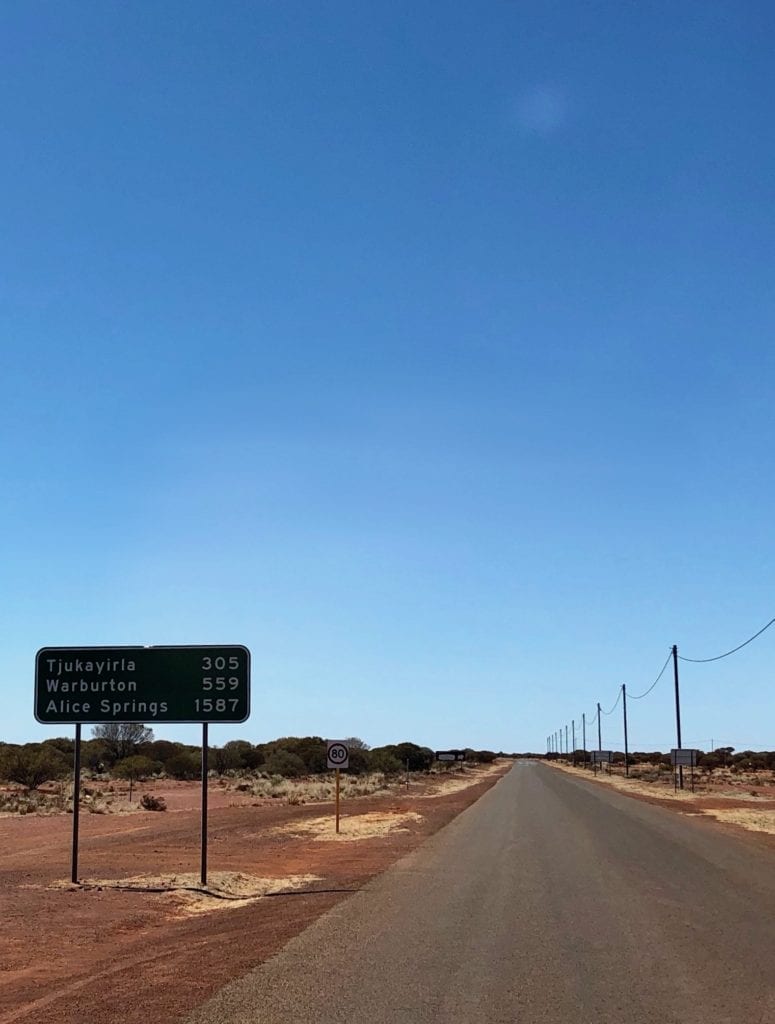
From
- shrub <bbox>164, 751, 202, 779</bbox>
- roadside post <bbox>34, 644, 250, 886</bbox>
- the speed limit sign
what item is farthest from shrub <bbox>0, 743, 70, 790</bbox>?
roadside post <bbox>34, 644, 250, 886</bbox>

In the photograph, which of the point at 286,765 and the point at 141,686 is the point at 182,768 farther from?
the point at 141,686

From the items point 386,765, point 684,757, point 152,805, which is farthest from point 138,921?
point 386,765

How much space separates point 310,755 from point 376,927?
262ft

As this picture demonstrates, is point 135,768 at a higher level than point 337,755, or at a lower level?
lower

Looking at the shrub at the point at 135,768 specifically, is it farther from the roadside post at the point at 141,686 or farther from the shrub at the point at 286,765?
the roadside post at the point at 141,686

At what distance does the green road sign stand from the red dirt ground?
9.31 ft

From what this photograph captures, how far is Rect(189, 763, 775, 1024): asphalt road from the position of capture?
8625 mm

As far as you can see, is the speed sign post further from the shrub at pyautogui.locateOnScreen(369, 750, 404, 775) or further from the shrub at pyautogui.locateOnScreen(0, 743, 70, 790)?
the shrub at pyautogui.locateOnScreen(369, 750, 404, 775)

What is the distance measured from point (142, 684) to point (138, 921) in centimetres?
483

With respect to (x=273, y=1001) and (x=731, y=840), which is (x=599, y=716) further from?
(x=273, y=1001)

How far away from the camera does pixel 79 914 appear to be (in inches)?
567

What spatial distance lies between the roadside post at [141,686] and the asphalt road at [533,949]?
3.87 metres

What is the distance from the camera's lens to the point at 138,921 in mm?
13820

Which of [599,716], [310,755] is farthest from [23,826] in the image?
[599,716]
